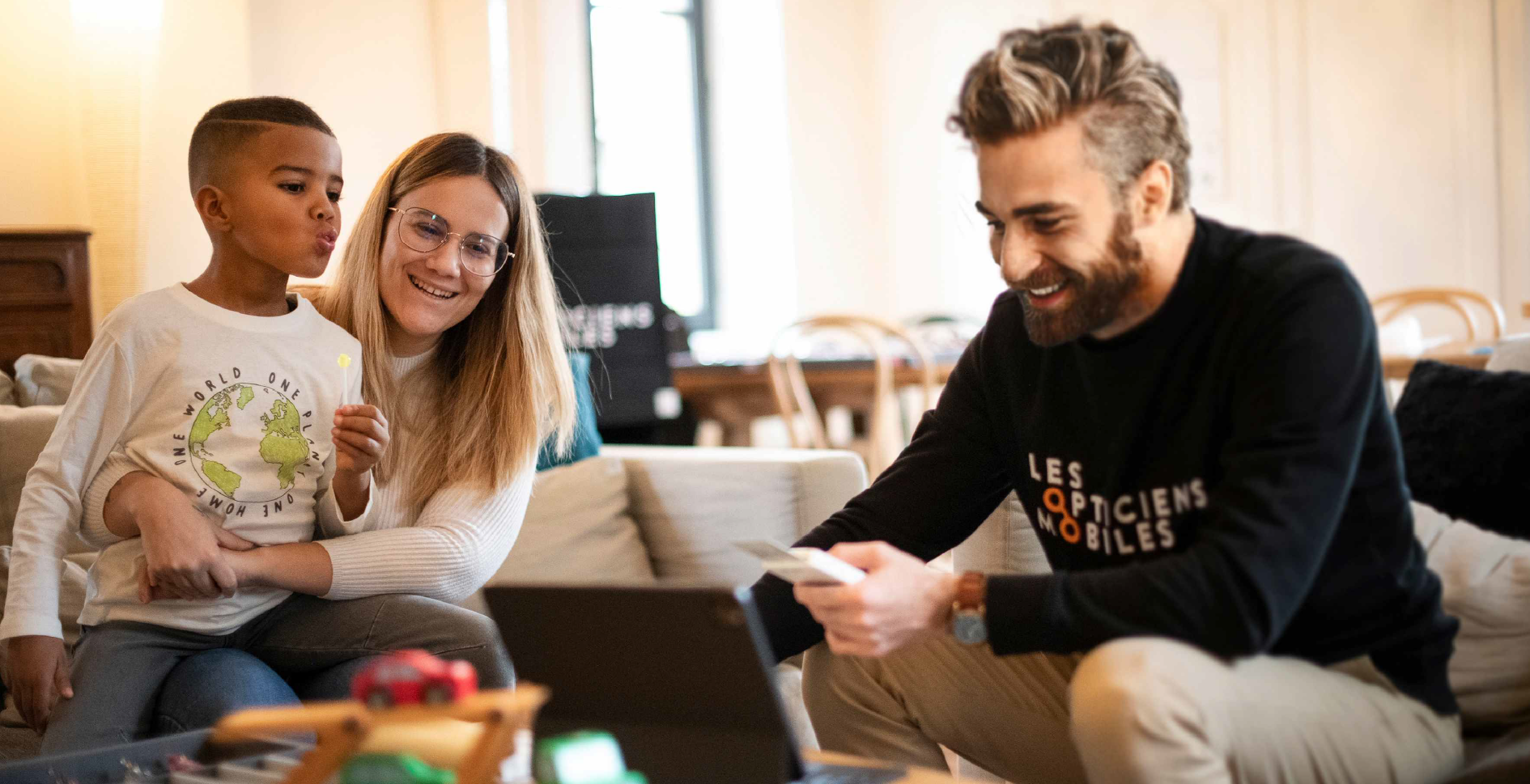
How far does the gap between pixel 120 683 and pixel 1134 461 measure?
1.10 metres

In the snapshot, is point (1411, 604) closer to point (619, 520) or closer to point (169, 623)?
point (169, 623)

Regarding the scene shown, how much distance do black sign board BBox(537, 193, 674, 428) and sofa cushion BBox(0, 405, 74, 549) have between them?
157 centimetres

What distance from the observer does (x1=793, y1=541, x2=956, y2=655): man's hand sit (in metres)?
1.12

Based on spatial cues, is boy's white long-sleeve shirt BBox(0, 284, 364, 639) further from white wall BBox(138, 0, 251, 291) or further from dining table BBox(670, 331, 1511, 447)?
white wall BBox(138, 0, 251, 291)

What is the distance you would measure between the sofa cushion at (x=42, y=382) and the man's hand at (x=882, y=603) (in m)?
1.51

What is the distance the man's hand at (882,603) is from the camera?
112cm

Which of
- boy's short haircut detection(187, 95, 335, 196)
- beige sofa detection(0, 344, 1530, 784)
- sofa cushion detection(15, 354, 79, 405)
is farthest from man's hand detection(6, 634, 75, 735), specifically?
sofa cushion detection(15, 354, 79, 405)

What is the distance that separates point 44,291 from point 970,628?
297 centimetres

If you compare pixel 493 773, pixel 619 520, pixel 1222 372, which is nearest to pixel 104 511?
pixel 493 773

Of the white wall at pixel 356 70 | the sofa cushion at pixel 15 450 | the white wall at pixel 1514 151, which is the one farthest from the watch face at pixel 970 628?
the white wall at pixel 1514 151

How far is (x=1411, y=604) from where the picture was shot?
3.80ft

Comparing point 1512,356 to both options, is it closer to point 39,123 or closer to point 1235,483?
point 1235,483

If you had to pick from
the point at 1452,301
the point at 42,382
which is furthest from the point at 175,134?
the point at 1452,301

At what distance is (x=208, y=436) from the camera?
4.99 feet
